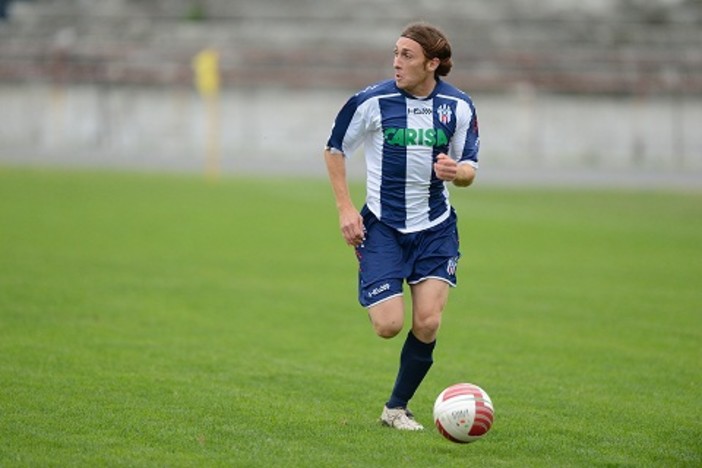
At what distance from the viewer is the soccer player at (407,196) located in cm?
775

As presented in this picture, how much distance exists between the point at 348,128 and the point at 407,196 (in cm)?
55

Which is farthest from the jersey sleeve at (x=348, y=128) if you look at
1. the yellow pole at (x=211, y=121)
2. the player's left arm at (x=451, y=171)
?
the yellow pole at (x=211, y=121)

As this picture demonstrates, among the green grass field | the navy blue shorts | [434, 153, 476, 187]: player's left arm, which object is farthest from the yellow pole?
[434, 153, 476, 187]: player's left arm

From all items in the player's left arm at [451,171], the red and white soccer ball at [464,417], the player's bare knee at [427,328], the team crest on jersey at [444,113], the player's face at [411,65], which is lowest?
the red and white soccer ball at [464,417]

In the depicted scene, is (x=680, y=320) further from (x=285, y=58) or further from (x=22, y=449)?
(x=285, y=58)

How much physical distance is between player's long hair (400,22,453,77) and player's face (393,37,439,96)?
28 mm

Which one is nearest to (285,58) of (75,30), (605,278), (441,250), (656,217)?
(75,30)

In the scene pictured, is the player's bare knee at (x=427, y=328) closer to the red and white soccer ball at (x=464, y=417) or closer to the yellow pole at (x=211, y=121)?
the red and white soccer ball at (x=464, y=417)

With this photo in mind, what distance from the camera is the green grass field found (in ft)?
23.9

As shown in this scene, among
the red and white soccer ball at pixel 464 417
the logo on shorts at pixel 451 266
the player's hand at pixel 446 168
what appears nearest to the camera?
the red and white soccer ball at pixel 464 417

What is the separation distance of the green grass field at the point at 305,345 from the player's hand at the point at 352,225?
3.73 ft

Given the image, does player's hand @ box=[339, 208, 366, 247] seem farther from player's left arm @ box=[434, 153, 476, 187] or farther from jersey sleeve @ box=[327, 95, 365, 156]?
player's left arm @ box=[434, 153, 476, 187]

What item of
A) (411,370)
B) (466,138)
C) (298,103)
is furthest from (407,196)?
(298,103)

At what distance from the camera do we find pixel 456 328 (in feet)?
41.2
